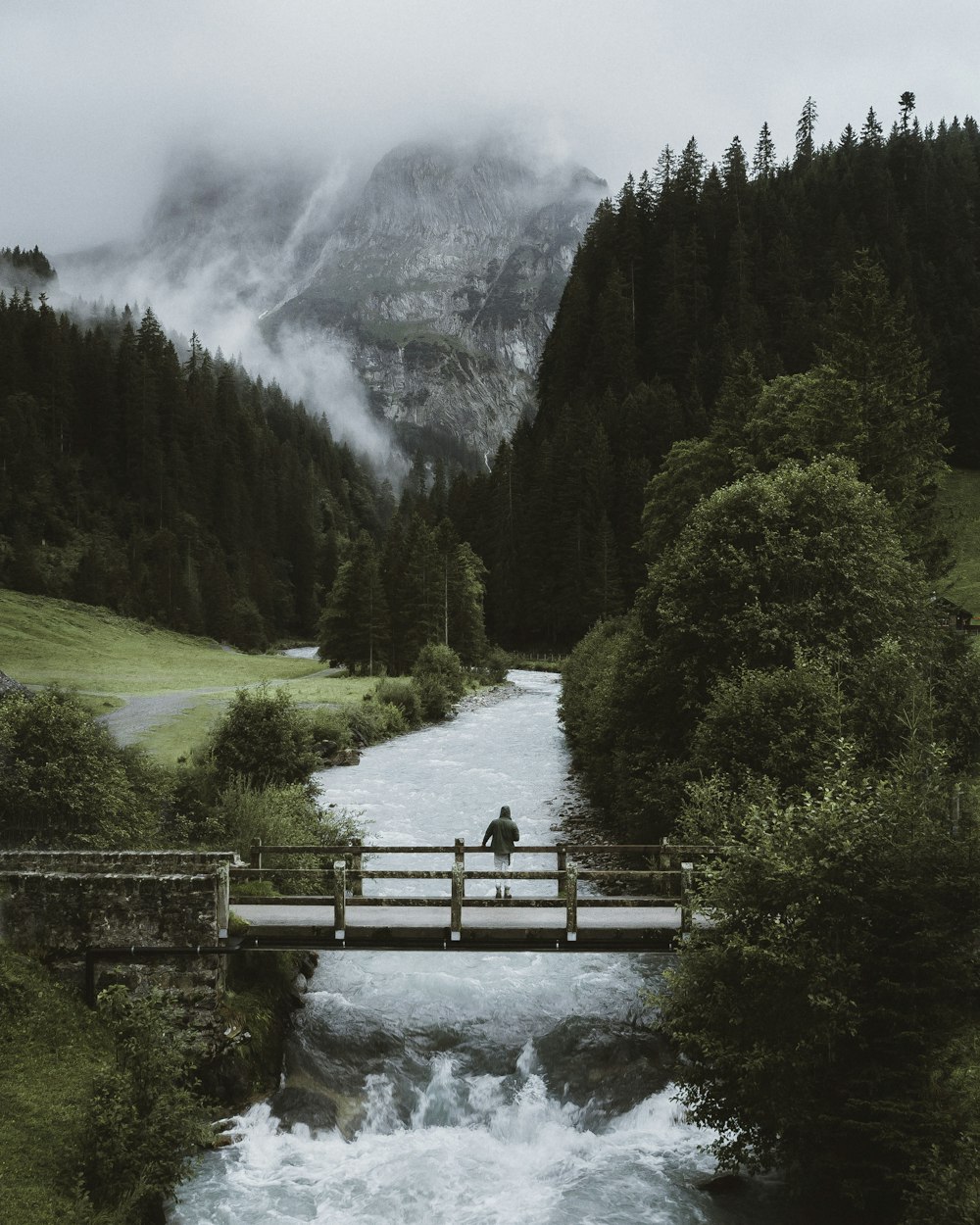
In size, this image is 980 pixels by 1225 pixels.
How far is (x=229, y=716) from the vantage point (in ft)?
125

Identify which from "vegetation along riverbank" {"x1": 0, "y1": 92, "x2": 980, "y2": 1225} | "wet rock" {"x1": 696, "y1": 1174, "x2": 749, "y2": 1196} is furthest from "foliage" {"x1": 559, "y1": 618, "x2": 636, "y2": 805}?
"wet rock" {"x1": 696, "y1": 1174, "x2": 749, "y2": 1196}

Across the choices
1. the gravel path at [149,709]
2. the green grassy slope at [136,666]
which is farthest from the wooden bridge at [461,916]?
the green grassy slope at [136,666]

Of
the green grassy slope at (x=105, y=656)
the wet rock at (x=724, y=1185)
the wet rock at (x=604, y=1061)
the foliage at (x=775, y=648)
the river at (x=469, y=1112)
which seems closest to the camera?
the river at (x=469, y=1112)

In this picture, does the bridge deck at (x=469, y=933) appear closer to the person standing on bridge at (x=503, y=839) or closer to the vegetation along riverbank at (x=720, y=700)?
the vegetation along riverbank at (x=720, y=700)

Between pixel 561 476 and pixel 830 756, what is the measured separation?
101 m

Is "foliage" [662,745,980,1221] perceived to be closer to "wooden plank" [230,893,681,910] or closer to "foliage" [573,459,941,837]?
"wooden plank" [230,893,681,910]

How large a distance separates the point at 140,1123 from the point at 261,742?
2435 cm

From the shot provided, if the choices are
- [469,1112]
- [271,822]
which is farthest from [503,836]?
[271,822]

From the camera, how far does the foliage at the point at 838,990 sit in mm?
13102

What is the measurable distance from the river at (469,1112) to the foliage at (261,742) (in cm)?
1520

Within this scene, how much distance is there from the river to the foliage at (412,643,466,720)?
41.3m

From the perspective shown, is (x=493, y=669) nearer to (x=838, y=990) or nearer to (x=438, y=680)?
(x=438, y=680)

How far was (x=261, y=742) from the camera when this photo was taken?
37875 mm

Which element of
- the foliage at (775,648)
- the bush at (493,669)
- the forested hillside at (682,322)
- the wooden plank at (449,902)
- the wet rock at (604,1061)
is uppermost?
the forested hillside at (682,322)
